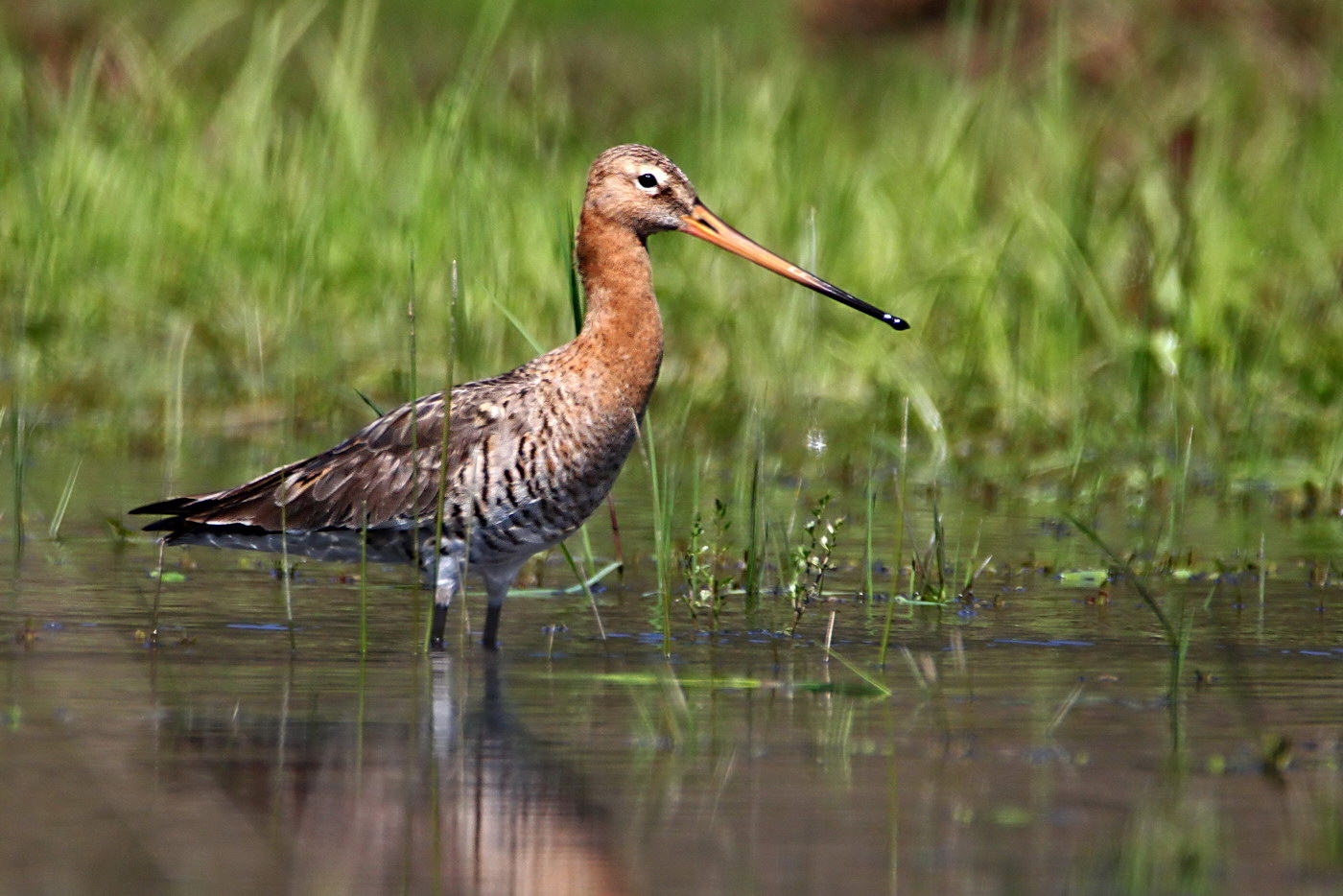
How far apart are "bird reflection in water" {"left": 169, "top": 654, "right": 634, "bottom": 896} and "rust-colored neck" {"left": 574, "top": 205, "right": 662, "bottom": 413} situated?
4.95 ft

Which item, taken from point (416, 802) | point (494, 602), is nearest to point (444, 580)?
point (494, 602)

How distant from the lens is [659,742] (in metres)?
4.86

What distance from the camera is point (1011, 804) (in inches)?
171

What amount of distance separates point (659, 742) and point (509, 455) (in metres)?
1.66

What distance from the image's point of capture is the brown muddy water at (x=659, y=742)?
3.92m

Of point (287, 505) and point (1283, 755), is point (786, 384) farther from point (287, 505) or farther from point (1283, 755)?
point (1283, 755)

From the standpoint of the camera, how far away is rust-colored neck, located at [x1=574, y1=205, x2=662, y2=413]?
6.55 m

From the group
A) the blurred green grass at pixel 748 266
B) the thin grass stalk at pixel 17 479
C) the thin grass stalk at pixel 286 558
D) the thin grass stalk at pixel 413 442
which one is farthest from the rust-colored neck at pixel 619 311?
the thin grass stalk at pixel 17 479

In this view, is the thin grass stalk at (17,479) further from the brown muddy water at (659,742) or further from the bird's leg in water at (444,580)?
the bird's leg in water at (444,580)

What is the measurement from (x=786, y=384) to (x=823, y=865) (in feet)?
19.2

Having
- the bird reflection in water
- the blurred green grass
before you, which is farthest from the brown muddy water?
the blurred green grass

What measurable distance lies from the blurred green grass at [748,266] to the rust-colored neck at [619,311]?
1.45 meters

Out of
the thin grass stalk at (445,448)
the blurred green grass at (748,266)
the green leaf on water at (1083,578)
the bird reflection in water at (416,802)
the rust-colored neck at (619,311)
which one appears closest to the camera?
the bird reflection in water at (416,802)

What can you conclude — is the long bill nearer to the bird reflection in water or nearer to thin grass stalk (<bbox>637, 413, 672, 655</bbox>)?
thin grass stalk (<bbox>637, 413, 672, 655</bbox>)
